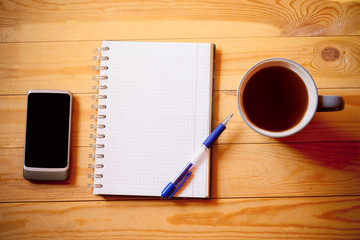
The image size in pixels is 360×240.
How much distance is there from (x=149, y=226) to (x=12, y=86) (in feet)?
1.48

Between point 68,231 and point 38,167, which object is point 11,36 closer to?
point 38,167

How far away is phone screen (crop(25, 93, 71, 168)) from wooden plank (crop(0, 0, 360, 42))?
0.15 metres

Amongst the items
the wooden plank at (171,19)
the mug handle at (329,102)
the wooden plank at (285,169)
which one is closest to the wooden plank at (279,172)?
the wooden plank at (285,169)

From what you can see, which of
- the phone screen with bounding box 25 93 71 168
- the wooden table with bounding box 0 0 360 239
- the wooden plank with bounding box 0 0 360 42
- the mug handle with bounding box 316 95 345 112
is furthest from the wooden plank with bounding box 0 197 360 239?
the wooden plank with bounding box 0 0 360 42

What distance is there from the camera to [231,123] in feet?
1.98

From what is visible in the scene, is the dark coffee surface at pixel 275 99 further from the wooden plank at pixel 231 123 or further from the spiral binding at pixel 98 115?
the spiral binding at pixel 98 115

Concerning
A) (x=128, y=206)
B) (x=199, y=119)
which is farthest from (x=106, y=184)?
(x=199, y=119)

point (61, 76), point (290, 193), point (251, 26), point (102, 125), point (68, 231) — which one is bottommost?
point (68, 231)

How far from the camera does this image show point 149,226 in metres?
0.59

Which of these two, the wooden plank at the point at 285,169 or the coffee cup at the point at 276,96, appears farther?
the wooden plank at the point at 285,169

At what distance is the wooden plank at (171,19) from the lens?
0.62 metres

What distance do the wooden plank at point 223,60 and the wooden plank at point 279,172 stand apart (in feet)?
0.48

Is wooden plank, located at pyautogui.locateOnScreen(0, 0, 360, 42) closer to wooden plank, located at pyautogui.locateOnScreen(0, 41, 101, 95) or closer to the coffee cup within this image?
wooden plank, located at pyautogui.locateOnScreen(0, 41, 101, 95)

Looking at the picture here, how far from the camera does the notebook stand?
59cm
